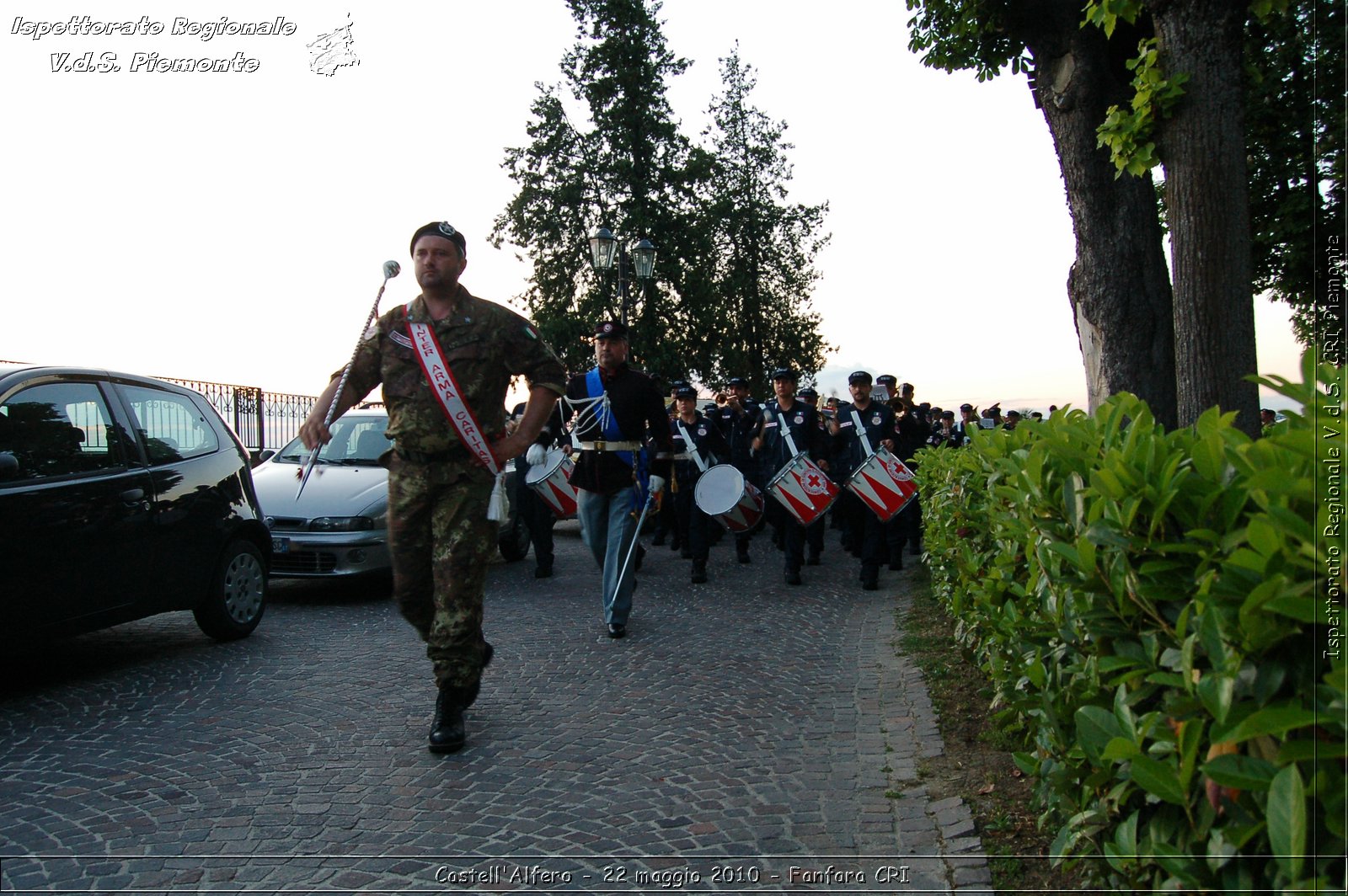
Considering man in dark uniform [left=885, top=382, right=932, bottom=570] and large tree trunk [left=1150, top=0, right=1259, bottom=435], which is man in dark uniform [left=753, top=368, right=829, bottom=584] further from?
large tree trunk [left=1150, top=0, right=1259, bottom=435]

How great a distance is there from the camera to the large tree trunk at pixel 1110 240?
7879 millimetres

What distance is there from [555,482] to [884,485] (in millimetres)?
3339

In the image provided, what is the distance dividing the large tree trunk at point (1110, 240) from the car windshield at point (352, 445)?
20.4 ft

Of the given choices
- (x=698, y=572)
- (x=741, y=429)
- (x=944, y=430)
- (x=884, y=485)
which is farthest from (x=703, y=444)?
(x=944, y=430)

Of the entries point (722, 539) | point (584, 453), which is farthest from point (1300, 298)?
point (584, 453)

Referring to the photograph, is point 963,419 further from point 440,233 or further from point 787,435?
point 440,233

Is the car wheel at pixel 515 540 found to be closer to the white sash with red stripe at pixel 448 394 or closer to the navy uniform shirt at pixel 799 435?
the navy uniform shirt at pixel 799 435

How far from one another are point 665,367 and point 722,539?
899 inches

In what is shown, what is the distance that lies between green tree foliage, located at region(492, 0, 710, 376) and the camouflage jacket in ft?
108

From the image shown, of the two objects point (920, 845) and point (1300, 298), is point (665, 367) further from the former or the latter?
point (920, 845)

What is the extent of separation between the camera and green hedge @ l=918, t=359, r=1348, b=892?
167 cm

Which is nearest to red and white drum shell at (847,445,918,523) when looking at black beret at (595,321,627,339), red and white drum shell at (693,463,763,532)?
red and white drum shell at (693,463,763,532)

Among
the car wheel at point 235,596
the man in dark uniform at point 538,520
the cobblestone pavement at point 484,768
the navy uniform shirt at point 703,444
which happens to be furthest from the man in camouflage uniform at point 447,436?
the navy uniform shirt at point 703,444

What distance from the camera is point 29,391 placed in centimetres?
565
